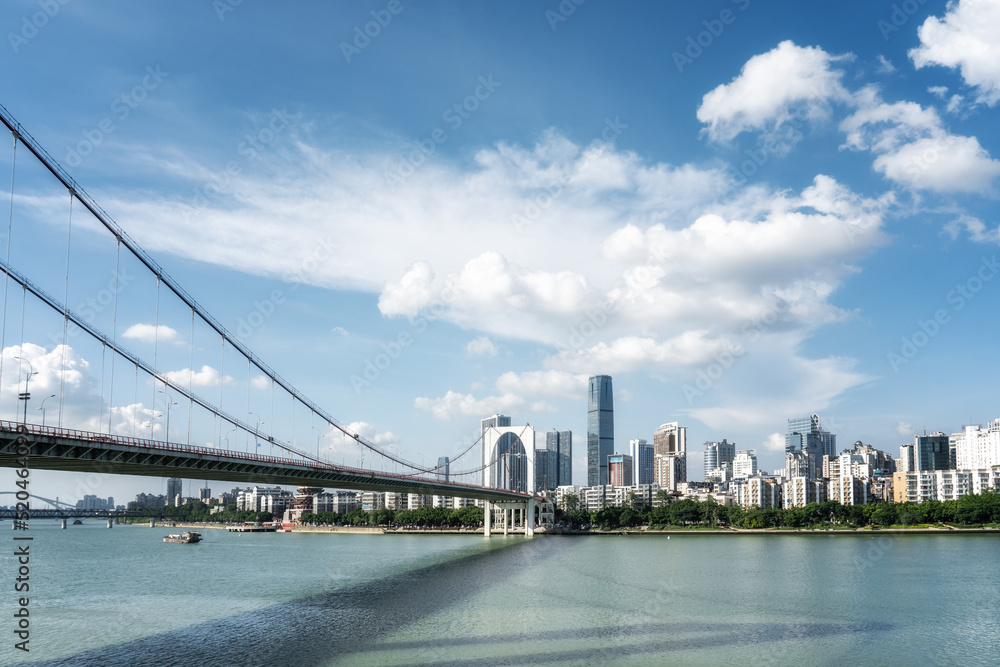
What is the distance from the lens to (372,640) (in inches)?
893

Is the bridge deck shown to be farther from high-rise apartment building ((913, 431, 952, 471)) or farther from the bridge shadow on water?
high-rise apartment building ((913, 431, 952, 471))

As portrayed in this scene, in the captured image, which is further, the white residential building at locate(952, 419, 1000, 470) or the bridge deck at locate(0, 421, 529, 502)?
the white residential building at locate(952, 419, 1000, 470)

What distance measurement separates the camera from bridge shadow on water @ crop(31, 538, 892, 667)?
2017 cm

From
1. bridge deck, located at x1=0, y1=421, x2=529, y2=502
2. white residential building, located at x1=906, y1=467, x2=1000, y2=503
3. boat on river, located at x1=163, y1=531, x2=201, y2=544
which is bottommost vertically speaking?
boat on river, located at x1=163, y1=531, x2=201, y2=544

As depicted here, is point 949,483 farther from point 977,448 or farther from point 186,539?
point 186,539

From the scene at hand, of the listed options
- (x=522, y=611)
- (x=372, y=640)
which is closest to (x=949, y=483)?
(x=522, y=611)

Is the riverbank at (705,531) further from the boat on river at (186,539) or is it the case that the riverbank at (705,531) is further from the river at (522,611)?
the boat on river at (186,539)

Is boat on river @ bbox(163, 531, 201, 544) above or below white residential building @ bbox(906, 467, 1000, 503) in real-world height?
below

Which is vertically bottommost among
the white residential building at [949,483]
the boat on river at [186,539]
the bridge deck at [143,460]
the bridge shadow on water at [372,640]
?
the boat on river at [186,539]

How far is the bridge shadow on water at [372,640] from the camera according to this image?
2017cm

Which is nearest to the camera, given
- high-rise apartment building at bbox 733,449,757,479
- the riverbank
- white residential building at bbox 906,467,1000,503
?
the riverbank

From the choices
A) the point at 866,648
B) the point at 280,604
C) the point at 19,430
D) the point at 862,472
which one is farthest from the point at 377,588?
the point at 862,472

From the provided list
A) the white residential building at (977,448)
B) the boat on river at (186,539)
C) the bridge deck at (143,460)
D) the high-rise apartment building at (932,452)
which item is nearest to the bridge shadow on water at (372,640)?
the bridge deck at (143,460)

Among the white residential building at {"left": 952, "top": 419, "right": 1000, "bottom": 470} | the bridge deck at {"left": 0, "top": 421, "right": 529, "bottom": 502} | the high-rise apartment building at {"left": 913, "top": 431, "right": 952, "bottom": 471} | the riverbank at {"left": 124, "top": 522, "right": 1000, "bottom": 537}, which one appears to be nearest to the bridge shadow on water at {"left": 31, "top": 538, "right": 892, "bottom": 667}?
the bridge deck at {"left": 0, "top": 421, "right": 529, "bottom": 502}
